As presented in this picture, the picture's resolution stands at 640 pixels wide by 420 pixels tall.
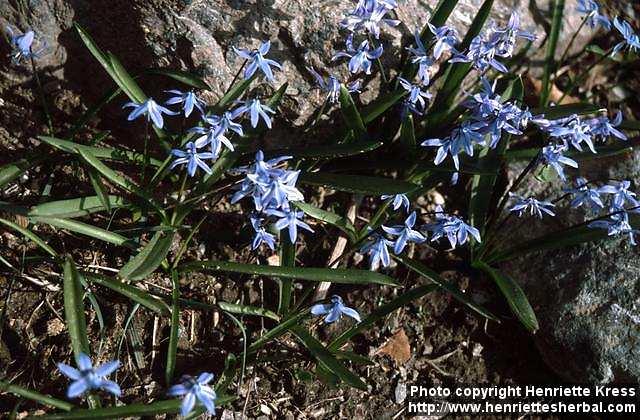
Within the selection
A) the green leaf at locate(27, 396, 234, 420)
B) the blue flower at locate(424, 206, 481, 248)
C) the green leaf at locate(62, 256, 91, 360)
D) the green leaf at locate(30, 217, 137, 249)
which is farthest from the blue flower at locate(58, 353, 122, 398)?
the blue flower at locate(424, 206, 481, 248)

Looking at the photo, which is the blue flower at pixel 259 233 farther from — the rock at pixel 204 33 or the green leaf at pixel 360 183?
the rock at pixel 204 33

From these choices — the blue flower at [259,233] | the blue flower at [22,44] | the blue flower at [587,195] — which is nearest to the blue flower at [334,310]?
the blue flower at [259,233]

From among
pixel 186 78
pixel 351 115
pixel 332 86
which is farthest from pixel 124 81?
pixel 351 115

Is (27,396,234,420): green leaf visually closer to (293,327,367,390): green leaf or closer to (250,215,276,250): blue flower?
(293,327,367,390): green leaf

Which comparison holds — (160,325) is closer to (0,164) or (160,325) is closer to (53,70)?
(0,164)

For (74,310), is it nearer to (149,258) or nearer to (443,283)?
(149,258)

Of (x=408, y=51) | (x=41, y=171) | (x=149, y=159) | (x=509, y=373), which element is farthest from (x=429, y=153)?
(x=41, y=171)
